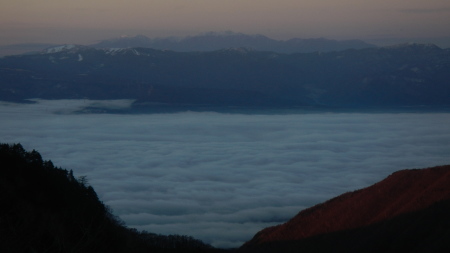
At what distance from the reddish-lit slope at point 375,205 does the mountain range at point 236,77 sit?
8253cm

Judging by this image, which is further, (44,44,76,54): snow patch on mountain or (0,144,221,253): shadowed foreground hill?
(44,44,76,54): snow patch on mountain

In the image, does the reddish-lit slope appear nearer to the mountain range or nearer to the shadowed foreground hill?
the shadowed foreground hill

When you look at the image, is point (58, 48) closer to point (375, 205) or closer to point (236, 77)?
point (236, 77)

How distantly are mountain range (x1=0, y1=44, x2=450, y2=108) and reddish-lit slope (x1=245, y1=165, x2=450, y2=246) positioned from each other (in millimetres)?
82533

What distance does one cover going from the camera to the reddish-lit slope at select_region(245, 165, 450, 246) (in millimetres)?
11938

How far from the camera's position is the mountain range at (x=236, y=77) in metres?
104

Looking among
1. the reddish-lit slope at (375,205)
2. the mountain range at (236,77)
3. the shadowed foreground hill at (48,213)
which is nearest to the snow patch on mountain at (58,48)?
the mountain range at (236,77)

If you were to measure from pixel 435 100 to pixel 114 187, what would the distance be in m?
88.7

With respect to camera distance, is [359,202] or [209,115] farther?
[209,115]

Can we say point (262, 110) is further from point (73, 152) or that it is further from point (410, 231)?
point (410, 231)

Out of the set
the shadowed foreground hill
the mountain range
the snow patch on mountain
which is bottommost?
the shadowed foreground hill

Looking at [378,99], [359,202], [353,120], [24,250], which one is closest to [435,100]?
[378,99]

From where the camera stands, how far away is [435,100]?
377ft

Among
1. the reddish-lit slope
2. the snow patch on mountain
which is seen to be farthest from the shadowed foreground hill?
the snow patch on mountain
